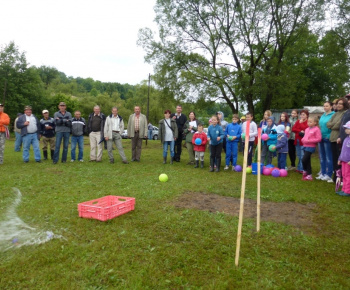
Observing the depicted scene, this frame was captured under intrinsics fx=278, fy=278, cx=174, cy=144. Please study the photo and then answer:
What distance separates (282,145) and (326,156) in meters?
1.35

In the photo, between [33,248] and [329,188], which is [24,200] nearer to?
[33,248]

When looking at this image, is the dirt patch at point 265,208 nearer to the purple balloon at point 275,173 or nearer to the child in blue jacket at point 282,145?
the purple balloon at point 275,173

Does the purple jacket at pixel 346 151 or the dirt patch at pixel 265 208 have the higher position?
the purple jacket at pixel 346 151

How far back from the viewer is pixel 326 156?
8188mm

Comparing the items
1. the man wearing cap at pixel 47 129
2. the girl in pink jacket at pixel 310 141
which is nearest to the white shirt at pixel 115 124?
the man wearing cap at pixel 47 129

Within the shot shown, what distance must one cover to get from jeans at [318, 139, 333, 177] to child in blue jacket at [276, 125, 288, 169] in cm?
109

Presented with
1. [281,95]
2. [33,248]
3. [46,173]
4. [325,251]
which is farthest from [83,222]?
[281,95]

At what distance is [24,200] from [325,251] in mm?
5255

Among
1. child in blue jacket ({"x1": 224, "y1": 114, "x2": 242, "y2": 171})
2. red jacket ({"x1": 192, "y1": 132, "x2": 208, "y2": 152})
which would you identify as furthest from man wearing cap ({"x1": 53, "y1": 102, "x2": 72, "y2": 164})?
child in blue jacket ({"x1": 224, "y1": 114, "x2": 242, "y2": 171})

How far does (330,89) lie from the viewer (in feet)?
101

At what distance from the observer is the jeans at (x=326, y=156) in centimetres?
808

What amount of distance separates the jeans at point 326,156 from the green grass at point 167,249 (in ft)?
7.20

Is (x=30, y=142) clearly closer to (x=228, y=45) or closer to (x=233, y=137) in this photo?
(x=233, y=137)

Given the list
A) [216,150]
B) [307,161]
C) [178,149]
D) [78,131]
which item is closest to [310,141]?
[307,161]
